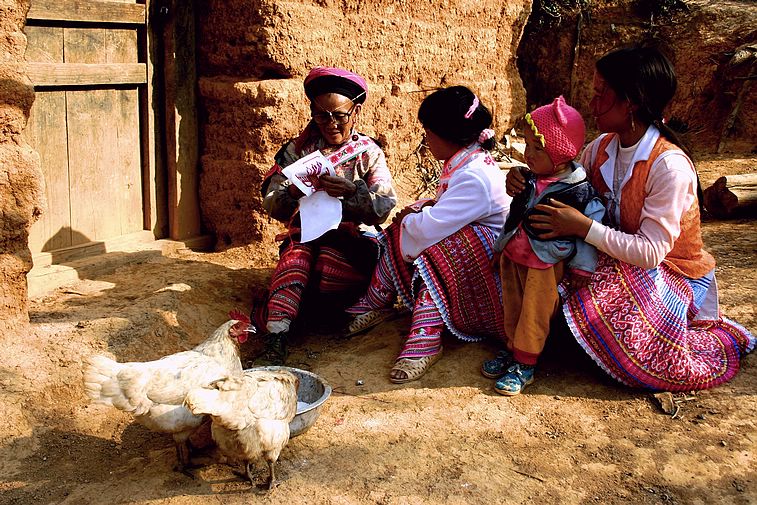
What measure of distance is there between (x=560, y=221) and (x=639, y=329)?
0.68m

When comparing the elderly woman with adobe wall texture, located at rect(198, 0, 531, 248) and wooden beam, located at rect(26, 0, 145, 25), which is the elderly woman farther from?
wooden beam, located at rect(26, 0, 145, 25)

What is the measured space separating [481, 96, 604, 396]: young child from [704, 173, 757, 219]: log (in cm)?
379

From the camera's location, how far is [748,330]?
4.23 m

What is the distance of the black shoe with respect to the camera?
13.9 ft

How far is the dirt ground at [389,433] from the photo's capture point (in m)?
3.07

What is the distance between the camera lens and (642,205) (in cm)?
363

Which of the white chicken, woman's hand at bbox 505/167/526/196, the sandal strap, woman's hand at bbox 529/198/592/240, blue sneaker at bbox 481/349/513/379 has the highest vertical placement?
woman's hand at bbox 505/167/526/196

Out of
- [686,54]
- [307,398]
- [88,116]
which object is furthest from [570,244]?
[686,54]

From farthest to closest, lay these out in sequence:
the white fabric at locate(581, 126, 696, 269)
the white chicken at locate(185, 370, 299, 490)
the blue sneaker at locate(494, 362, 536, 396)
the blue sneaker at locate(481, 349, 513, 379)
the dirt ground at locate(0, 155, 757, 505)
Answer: the blue sneaker at locate(481, 349, 513, 379) → the blue sneaker at locate(494, 362, 536, 396) → the white fabric at locate(581, 126, 696, 269) → the dirt ground at locate(0, 155, 757, 505) → the white chicken at locate(185, 370, 299, 490)

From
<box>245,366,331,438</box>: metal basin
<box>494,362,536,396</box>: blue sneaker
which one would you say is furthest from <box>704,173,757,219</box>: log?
<box>245,366,331,438</box>: metal basin

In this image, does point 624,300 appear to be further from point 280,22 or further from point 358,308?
point 280,22

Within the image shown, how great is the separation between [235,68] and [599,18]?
6.71m

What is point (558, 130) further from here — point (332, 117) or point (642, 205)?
point (332, 117)

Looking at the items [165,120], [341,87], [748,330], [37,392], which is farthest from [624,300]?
[165,120]
